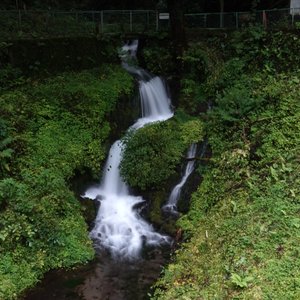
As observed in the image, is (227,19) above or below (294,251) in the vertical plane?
above

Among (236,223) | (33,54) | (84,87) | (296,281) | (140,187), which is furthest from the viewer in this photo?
(33,54)

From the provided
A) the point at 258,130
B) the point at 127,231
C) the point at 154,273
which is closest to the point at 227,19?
the point at 258,130

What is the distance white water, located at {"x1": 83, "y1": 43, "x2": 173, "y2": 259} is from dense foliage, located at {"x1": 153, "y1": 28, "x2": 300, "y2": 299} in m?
1.29

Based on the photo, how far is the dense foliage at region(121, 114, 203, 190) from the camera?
1260 cm

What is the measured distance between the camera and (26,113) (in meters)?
12.9

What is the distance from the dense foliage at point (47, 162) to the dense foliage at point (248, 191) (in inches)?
118

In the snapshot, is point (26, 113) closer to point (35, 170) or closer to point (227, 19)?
point (35, 170)

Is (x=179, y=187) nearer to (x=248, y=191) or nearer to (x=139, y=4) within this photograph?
(x=248, y=191)

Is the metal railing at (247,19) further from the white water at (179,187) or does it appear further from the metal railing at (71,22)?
the white water at (179,187)

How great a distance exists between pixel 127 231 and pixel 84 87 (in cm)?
577

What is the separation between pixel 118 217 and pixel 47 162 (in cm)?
271

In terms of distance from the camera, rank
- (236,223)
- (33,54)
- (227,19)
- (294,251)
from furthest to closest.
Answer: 1. (227,19)
2. (33,54)
3. (236,223)
4. (294,251)

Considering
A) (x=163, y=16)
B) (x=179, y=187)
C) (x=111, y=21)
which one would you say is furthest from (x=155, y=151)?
(x=111, y=21)

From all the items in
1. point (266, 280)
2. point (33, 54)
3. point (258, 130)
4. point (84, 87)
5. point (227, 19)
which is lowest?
point (266, 280)
